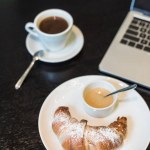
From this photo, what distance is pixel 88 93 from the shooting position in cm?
74

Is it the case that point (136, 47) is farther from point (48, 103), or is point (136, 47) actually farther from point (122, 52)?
point (48, 103)

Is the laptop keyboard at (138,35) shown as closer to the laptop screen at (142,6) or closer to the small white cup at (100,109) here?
the laptop screen at (142,6)

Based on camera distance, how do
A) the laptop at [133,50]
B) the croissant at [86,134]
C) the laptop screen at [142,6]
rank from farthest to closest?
the laptop screen at [142,6] → the laptop at [133,50] → the croissant at [86,134]

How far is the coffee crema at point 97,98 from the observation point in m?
0.72

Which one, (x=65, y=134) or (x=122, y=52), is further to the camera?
(x=122, y=52)

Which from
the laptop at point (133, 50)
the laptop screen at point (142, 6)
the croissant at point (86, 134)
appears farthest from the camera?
the laptop screen at point (142, 6)

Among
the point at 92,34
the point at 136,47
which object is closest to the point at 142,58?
the point at 136,47

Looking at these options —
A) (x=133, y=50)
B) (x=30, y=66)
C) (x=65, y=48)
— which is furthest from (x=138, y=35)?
(x=30, y=66)

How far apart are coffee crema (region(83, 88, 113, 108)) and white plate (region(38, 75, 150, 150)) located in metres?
0.03

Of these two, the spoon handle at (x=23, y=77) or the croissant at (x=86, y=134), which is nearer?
the croissant at (x=86, y=134)

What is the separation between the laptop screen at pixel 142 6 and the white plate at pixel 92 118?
27 cm

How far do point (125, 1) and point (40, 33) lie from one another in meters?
0.37

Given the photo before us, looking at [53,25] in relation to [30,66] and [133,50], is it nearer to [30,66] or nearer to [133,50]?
[30,66]

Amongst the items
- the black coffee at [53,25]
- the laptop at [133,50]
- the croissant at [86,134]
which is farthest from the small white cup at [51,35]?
the croissant at [86,134]
